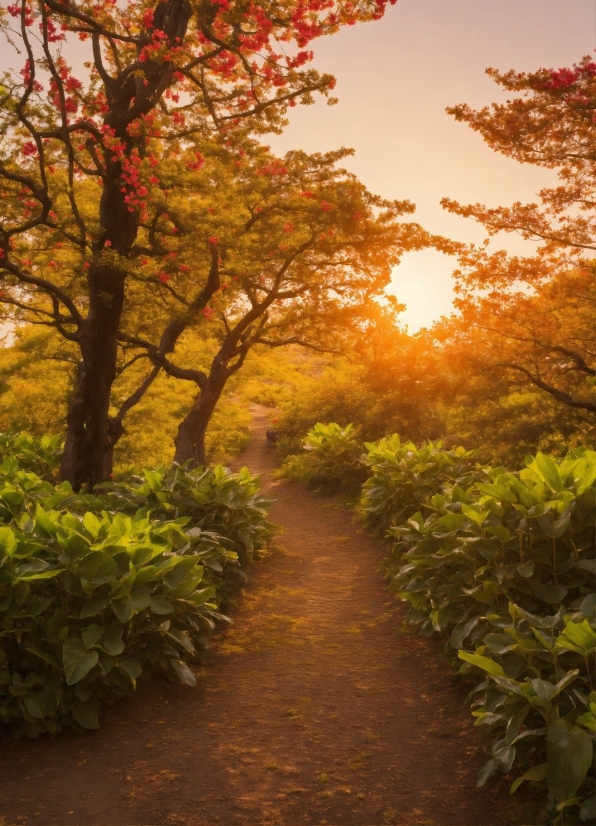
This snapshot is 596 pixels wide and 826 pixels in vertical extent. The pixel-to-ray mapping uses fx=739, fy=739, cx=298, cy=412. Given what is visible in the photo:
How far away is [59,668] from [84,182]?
509 inches

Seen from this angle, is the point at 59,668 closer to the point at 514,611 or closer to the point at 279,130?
the point at 514,611

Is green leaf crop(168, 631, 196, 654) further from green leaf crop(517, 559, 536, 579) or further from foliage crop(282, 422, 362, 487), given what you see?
foliage crop(282, 422, 362, 487)

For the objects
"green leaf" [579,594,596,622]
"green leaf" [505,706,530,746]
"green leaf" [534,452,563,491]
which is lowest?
"green leaf" [505,706,530,746]

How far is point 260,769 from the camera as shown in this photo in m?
4.34

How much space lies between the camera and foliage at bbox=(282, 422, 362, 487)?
47.0 ft

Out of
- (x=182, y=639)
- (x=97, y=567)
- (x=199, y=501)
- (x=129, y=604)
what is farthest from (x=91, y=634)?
(x=199, y=501)

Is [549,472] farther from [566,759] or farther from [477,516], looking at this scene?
[566,759]

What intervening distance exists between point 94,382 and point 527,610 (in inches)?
322

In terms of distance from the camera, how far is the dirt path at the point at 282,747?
3.93 metres

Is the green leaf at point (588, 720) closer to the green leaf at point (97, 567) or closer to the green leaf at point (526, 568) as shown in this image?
the green leaf at point (526, 568)

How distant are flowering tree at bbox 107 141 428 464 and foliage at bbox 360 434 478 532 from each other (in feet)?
15.0

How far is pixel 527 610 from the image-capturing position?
195 inches

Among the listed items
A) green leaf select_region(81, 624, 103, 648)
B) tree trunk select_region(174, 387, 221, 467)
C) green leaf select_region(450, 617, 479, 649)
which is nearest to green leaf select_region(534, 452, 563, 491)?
green leaf select_region(450, 617, 479, 649)

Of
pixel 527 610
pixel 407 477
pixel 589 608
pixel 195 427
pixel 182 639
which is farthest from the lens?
pixel 195 427
